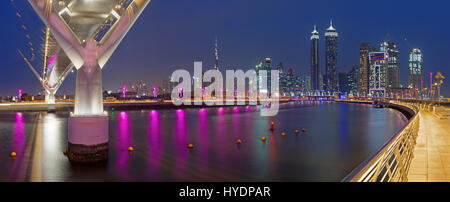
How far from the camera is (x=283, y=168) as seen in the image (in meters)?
18.3

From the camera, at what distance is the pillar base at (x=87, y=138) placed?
15820 mm

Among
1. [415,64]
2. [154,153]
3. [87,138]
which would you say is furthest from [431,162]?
[415,64]

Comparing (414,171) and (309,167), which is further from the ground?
(414,171)

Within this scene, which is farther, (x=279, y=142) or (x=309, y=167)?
(x=279, y=142)

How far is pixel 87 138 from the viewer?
52.7 feet

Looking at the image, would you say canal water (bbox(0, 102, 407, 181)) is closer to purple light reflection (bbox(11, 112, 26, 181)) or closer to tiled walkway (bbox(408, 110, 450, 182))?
purple light reflection (bbox(11, 112, 26, 181))

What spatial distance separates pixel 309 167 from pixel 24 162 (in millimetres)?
17031

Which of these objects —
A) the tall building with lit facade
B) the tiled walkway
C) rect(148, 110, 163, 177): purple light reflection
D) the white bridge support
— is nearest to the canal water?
rect(148, 110, 163, 177): purple light reflection

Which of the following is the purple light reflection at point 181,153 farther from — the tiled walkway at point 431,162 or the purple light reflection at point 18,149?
the tiled walkway at point 431,162

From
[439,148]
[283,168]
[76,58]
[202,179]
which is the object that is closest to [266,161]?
[283,168]

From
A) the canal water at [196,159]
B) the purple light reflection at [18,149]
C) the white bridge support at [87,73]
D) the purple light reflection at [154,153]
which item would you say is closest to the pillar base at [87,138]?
the white bridge support at [87,73]

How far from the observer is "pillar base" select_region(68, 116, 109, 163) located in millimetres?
15820
